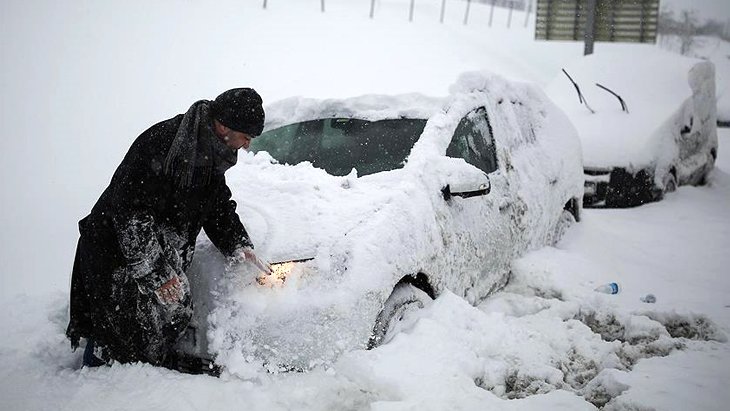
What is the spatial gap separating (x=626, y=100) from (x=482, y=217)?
5.48 metres

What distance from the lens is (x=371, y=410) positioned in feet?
8.09

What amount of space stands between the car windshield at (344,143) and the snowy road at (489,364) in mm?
1175

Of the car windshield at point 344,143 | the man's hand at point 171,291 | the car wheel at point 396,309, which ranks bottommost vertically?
the car wheel at point 396,309

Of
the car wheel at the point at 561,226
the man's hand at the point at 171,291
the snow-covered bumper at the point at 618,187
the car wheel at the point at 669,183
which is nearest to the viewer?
the man's hand at the point at 171,291

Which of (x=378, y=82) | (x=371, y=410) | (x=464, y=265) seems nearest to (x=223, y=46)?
(x=378, y=82)

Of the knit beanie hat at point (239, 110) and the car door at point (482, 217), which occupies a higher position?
the knit beanie hat at point (239, 110)

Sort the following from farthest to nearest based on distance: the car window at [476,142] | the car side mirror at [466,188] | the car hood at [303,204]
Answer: the car window at [476,142], the car side mirror at [466,188], the car hood at [303,204]

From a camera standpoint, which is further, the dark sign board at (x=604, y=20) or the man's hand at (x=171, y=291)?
the dark sign board at (x=604, y=20)

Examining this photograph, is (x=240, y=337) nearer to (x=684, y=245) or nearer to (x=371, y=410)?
A: (x=371, y=410)

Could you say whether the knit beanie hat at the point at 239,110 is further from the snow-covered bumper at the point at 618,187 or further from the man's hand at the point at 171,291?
the snow-covered bumper at the point at 618,187

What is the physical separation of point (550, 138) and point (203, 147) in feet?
13.3

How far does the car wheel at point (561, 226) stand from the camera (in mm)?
5492

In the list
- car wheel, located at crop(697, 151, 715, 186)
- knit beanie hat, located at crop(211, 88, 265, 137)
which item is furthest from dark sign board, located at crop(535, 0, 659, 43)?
knit beanie hat, located at crop(211, 88, 265, 137)

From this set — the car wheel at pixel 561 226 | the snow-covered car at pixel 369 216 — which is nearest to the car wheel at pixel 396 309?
the snow-covered car at pixel 369 216
